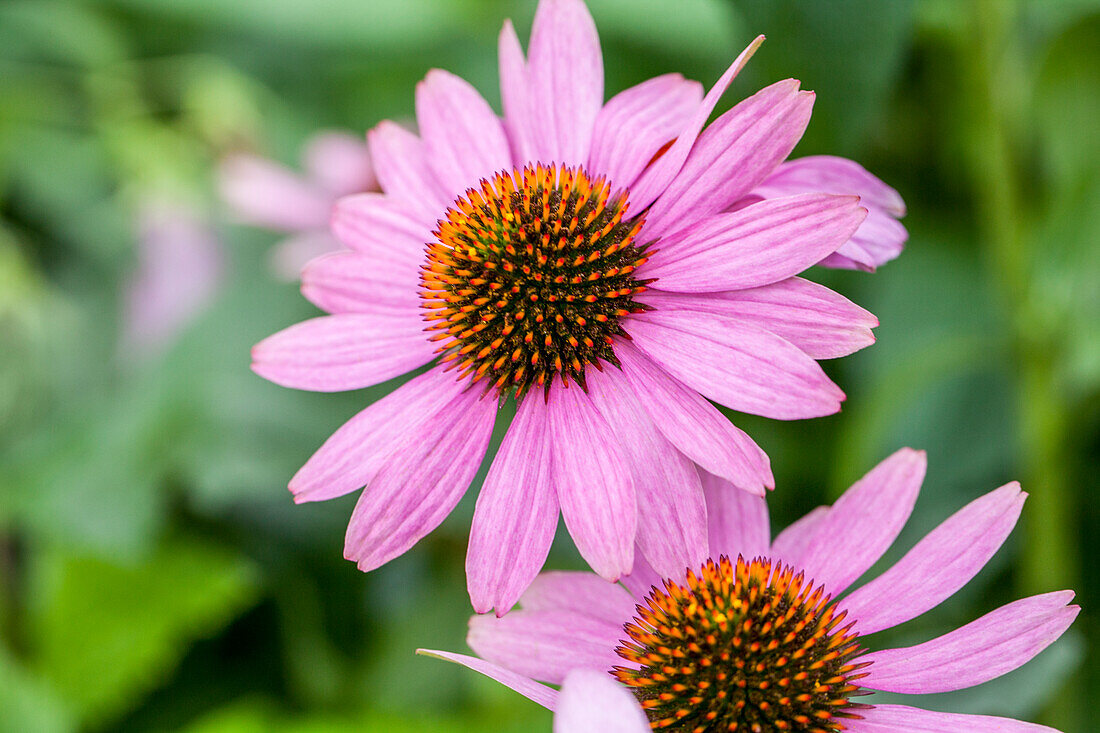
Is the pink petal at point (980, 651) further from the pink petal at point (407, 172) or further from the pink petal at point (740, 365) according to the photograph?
the pink petal at point (407, 172)

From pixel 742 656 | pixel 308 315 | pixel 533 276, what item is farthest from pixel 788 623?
pixel 308 315

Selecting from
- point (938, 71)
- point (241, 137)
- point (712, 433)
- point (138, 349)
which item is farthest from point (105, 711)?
point (938, 71)

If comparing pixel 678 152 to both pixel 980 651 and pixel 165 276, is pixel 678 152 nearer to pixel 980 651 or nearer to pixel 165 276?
pixel 980 651

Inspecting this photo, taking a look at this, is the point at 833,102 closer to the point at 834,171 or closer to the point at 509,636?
the point at 834,171

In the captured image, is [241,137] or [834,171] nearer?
[834,171]

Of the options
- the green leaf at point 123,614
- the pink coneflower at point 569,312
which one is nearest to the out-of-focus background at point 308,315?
the green leaf at point 123,614
